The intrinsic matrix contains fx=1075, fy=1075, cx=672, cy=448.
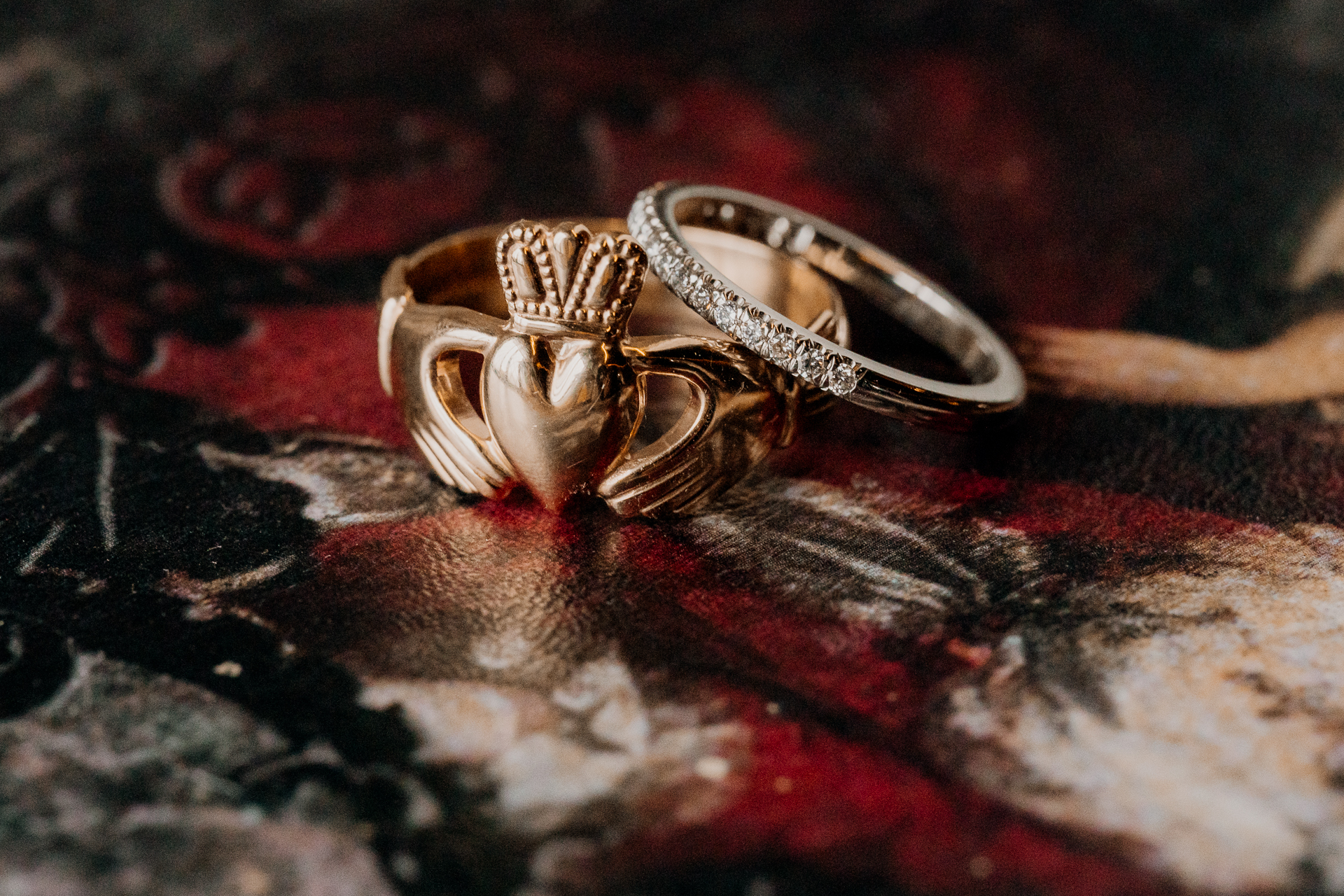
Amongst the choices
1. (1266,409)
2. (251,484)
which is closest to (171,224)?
(251,484)

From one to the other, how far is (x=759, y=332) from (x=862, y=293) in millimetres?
575

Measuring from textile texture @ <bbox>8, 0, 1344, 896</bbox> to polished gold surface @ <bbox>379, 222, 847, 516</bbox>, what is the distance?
62 mm

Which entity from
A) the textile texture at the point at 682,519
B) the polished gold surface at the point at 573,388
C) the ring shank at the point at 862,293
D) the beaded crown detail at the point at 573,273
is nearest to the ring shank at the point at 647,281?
the ring shank at the point at 862,293

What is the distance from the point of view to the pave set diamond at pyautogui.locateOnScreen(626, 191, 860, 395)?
113 cm

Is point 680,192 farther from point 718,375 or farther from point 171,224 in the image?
point 171,224

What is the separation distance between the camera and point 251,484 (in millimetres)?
1233

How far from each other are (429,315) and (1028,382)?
844mm

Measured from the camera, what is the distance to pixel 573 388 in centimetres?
108

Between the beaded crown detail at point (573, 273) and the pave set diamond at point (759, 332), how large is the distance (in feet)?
0.28

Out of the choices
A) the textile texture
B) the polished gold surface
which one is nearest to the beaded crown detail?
the polished gold surface

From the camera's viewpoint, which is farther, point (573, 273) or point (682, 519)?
point (682, 519)

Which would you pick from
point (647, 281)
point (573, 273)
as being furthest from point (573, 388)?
point (647, 281)

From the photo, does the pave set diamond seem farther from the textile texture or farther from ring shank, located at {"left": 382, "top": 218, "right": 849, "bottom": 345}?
ring shank, located at {"left": 382, "top": 218, "right": 849, "bottom": 345}

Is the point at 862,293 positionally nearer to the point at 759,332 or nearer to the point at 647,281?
the point at 647,281
